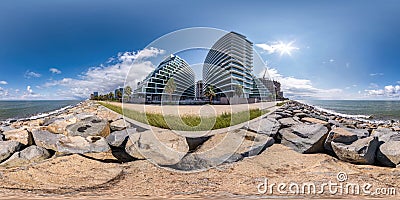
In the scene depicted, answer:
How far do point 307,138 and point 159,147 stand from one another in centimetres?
302

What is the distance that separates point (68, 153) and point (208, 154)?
118 inches

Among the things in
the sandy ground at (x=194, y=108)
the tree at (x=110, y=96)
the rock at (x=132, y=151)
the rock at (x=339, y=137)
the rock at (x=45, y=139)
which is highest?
the tree at (x=110, y=96)

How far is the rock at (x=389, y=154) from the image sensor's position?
3760 millimetres

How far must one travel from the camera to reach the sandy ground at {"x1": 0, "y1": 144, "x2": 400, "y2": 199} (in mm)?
2721

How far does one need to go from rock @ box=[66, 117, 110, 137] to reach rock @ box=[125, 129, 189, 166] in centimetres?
203

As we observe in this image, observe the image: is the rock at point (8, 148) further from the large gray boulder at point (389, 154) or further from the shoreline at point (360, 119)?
the shoreline at point (360, 119)

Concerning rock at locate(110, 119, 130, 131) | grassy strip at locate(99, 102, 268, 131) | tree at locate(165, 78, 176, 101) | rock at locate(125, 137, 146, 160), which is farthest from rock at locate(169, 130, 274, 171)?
rock at locate(110, 119, 130, 131)

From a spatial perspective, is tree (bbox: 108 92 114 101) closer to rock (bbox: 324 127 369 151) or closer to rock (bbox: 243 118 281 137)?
rock (bbox: 243 118 281 137)

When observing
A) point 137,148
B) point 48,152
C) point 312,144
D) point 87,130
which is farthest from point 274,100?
point 48,152

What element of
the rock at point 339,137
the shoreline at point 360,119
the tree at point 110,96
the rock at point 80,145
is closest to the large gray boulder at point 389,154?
the rock at point 339,137

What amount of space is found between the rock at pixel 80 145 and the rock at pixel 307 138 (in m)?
4.05

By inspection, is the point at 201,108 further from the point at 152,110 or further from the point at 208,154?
the point at 208,154

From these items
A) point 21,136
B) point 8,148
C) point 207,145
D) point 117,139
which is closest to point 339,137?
point 207,145

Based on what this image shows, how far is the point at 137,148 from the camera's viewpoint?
448 centimetres
